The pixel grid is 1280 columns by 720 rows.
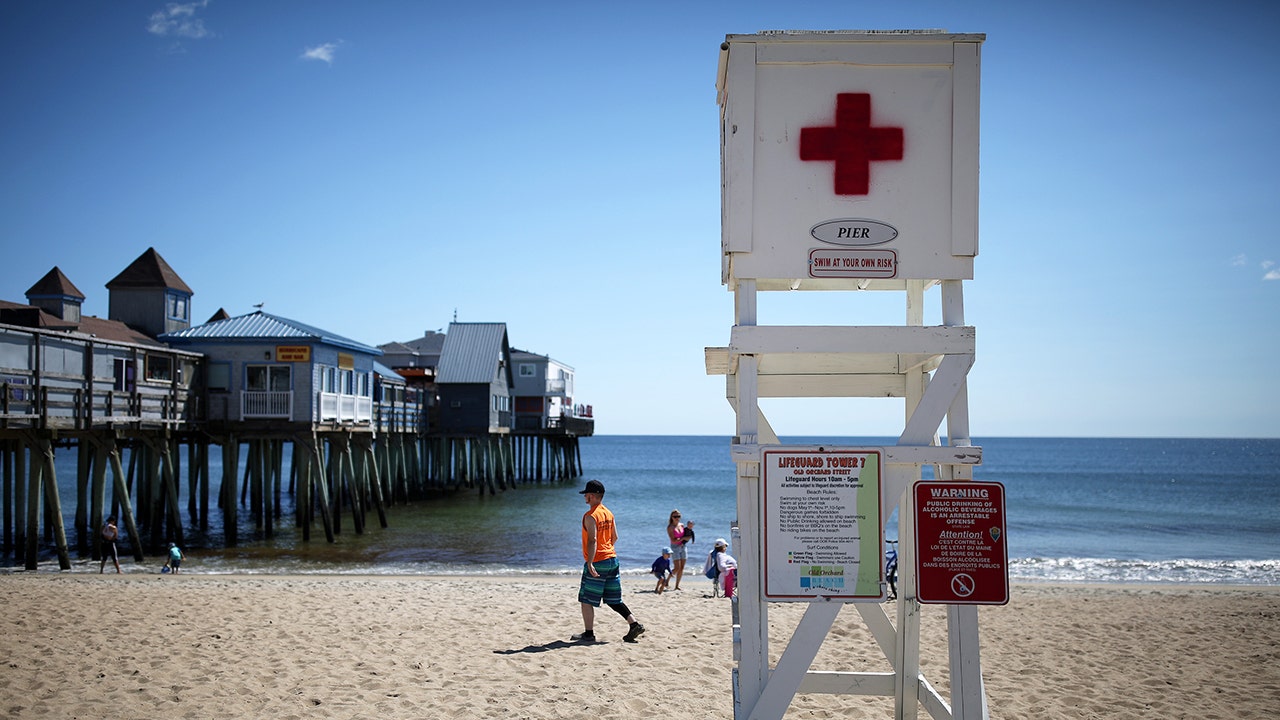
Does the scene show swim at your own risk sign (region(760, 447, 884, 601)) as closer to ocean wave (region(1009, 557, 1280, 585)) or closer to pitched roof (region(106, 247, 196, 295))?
ocean wave (region(1009, 557, 1280, 585))

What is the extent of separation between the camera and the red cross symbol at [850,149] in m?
4.60

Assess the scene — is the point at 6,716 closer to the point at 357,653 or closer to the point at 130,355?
the point at 357,653

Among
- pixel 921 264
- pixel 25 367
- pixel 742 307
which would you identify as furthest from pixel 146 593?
pixel 921 264

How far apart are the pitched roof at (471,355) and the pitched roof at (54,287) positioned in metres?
15.4

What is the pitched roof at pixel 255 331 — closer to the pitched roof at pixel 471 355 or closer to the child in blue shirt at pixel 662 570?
the child in blue shirt at pixel 662 570

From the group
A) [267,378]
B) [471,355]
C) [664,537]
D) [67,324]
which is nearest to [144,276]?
[67,324]

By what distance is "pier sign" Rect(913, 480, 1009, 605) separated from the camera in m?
4.46

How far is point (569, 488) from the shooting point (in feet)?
156

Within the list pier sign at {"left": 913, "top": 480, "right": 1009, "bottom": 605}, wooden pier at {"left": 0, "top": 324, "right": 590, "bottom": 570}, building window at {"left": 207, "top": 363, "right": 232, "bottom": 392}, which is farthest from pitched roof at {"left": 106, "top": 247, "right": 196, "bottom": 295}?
pier sign at {"left": 913, "top": 480, "right": 1009, "bottom": 605}

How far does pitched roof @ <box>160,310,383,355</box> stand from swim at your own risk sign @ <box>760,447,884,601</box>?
20395 mm

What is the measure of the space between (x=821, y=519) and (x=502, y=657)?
458 cm

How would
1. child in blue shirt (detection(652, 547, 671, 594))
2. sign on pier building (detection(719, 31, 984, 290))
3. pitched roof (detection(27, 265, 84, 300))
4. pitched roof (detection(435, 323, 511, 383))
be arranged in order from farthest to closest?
1. pitched roof (detection(435, 323, 511, 383))
2. pitched roof (detection(27, 265, 84, 300))
3. child in blue shirt (detection(652, 547, 671, 594))
4. sign on pier building (detection(719, 31, 984, 290))

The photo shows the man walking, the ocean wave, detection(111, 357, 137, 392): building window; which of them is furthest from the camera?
detection(111, 357, 137, 392): building window

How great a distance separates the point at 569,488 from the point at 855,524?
4394 centimetres
